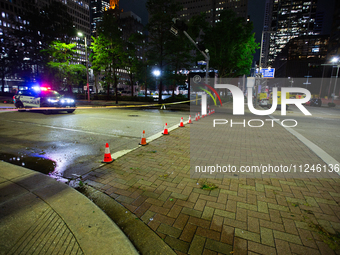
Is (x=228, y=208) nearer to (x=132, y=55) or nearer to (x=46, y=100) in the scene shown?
(x=46, y=100)

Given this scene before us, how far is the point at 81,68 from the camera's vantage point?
2697 centimetres

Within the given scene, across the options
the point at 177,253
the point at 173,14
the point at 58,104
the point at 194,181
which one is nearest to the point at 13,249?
the point at 177,253

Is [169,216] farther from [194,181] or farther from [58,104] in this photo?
[58,104]

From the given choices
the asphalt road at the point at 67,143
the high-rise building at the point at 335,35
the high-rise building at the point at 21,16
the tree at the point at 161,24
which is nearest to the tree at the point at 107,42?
the high-rise building at the point at 21,16

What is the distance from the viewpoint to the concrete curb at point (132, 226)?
7.98 feet

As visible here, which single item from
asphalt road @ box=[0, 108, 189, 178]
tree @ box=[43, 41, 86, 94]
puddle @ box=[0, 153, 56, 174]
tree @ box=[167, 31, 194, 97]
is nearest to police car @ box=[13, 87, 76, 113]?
asphalt road @ box=[0, 108, 189, 178]

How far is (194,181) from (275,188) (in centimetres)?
179

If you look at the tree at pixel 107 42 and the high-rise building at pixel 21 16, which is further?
the high-rise building at pixel 21 16

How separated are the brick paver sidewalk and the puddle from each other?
1.44 metres

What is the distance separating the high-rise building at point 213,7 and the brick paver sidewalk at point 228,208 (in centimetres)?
12840

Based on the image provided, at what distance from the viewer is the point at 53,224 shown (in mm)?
2787

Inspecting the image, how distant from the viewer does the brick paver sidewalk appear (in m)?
2.53

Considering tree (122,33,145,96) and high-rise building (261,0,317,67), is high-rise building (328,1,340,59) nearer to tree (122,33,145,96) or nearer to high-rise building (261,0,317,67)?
tree (122,33,145,96)

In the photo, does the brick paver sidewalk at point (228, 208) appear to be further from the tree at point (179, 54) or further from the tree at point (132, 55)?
the tree at point (132, 55)
